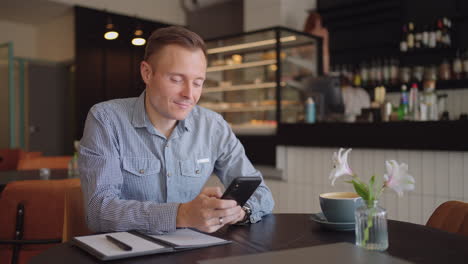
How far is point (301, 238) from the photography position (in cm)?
120

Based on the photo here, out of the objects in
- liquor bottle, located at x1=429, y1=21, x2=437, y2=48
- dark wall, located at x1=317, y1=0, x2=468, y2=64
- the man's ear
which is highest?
dark wall, located at x1=317, y1=0, x2=468, y2=64

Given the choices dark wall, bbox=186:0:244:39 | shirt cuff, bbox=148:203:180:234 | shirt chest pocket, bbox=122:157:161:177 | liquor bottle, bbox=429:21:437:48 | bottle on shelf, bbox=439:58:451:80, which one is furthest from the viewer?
dark wall, bbox=186:0:244:39

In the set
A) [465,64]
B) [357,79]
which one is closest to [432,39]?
[465,64]

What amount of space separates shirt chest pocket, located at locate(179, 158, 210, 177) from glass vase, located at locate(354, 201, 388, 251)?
2.33 feet

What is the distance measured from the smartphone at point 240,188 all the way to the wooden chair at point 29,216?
1.02 metres

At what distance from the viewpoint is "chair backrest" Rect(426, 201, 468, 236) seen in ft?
4.59

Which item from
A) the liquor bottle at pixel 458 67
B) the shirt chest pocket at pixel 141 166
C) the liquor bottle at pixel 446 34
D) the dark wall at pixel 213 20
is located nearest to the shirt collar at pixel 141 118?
the shirt chest pocket at pixel 141 166

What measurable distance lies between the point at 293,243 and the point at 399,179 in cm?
30

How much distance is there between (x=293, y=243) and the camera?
1.14m

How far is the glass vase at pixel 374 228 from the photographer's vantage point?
3.49 feet

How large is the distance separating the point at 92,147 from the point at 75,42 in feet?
19.6

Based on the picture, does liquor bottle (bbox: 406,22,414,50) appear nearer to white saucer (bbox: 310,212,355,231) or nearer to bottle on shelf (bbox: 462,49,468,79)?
bottle on shelf (bbox: 462,49,468,79)

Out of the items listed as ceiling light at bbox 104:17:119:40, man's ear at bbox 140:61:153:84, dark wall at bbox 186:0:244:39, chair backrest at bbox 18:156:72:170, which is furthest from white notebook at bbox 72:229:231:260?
dark wall at bbox 186:0:244:39

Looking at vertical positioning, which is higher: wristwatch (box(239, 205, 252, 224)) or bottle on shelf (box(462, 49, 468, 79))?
bottle on shelf (box(462, 49, 468, 79))
